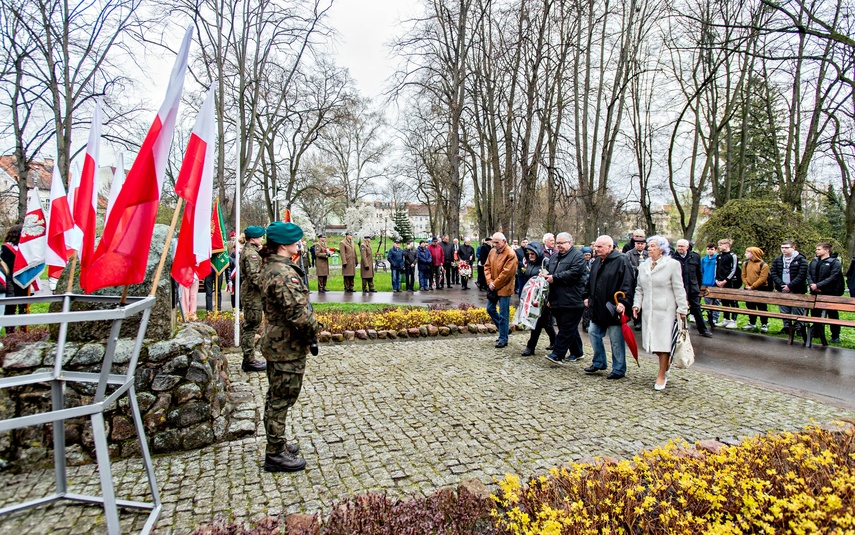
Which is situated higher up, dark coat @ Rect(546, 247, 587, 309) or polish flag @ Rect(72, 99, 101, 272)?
polish flag @ Rect(72, 99, 101, 272)

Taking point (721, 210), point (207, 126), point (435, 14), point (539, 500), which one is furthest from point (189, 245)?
point (435, 14)

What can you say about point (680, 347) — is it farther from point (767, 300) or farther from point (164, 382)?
point (164, 382)

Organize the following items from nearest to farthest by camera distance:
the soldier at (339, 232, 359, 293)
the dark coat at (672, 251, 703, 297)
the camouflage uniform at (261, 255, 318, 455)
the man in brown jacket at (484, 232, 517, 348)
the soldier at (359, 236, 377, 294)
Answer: the camouflage uniform at (261, 255, 318, 455) → the man in brown jacket at (484, 232, 517, 348) → the dark coat at (672, 251, 703, 297) → the soldier at (359, 236, 377, 294) → the soldier at (339, 232, 359, 293)

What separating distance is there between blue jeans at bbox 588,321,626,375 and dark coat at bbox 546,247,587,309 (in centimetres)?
47

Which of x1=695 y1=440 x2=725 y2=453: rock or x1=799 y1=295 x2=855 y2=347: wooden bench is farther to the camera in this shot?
x1=799 y1=295 x2=855 y2=347: wooden bench

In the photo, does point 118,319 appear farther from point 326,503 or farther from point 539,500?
point 539,500

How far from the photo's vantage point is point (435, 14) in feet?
60.6

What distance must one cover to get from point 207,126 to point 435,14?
55.9ft

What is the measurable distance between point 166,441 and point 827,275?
1168 centimetres

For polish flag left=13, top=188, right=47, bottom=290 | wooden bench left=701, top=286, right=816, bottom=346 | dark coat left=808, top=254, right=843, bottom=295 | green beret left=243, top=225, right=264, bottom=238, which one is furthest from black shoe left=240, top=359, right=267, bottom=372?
dark coat left=808, top=254, right=843, bottom=295

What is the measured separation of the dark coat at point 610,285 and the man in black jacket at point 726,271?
20.5ft

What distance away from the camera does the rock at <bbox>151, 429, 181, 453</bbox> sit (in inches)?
156

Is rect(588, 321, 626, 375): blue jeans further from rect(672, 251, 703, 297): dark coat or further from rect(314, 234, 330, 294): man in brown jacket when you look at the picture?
rect(314, 234, 330, 294): man in brown jacket

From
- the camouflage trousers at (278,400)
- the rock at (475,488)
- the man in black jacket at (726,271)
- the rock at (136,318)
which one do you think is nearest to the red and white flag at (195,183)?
the rock at (136,318)
